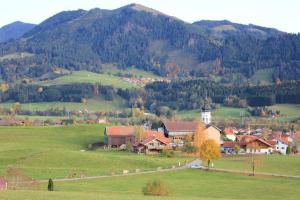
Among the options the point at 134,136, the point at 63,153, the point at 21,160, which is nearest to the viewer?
the point at 21,160

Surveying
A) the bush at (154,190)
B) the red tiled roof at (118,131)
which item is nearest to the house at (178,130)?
the red tiled roof at (118,131)

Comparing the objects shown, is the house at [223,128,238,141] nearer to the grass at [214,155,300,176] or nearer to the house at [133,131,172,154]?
the house at [133,131,172,154]

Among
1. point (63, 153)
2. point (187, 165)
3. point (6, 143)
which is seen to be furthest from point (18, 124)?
point (187, 165)

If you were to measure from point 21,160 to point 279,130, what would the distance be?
93264mm

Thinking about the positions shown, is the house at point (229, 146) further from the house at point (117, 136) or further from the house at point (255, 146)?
the house at point (117, 136)

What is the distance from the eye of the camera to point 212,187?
6812cm

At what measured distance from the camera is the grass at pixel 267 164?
85.8 metres

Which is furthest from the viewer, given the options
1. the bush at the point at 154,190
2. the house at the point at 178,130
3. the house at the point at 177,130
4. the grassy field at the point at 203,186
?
the house at the point at 178,130

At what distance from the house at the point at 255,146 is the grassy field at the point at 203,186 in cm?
4182

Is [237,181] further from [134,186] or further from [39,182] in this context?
[39,182]

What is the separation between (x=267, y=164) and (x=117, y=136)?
43.8m

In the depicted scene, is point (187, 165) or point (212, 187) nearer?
point (212, 187)

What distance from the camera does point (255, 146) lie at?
12025 cm

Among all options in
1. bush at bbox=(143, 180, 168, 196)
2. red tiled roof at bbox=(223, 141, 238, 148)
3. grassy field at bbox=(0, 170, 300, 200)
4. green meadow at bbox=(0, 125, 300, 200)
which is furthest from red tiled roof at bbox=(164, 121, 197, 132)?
bush at bbox=(143, 180, 168, 196)
